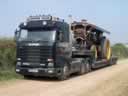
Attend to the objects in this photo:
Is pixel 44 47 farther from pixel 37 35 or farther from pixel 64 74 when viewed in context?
pixel 64 74

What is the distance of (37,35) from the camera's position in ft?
59.4

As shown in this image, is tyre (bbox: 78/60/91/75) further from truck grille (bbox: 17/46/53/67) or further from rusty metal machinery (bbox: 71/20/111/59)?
truck grille (bbox: 17/46/53/67)

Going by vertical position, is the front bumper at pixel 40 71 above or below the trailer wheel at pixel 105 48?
below

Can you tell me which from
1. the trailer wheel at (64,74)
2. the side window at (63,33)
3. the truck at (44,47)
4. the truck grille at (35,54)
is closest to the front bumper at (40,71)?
the truck at (44,47)

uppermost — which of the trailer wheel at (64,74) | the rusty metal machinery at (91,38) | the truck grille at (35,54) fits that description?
the rusty metal machinery at (91,38)

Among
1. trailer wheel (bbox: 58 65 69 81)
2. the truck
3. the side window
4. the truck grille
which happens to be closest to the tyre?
the truck

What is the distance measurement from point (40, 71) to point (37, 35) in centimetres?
196

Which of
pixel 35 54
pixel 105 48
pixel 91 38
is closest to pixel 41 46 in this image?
pixel 35 54

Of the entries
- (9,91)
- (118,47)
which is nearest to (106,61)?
(9,91)

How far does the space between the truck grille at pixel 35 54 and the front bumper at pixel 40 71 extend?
0.43m

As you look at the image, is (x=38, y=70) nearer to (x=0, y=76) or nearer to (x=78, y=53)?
(x=0, y=76)

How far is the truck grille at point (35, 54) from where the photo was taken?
17.6 metres

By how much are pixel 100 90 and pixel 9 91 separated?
3968 millimetres

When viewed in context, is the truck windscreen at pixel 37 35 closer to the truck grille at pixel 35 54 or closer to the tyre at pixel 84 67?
the truck grille at pixel 35 54
